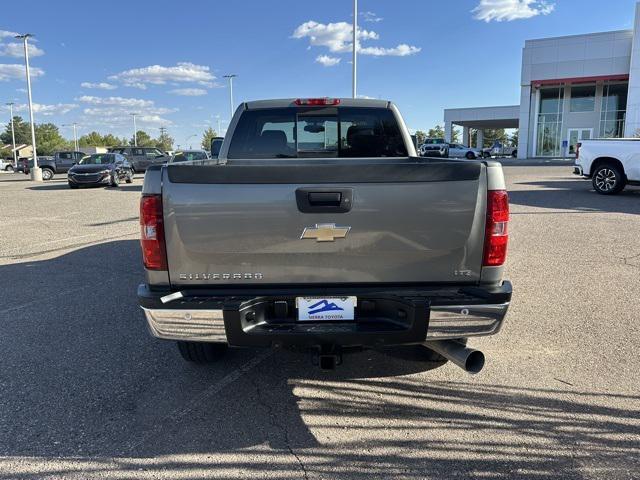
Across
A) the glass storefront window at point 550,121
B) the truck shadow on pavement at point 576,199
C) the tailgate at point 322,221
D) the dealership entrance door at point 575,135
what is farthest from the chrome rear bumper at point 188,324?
the glass storefront window at point 550,121

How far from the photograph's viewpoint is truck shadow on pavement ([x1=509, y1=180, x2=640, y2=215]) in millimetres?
12375

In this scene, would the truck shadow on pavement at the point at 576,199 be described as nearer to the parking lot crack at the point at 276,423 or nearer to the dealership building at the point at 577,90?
the parking lot crack at the point at 276,423

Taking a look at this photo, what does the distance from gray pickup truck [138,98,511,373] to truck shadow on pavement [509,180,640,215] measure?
34.7ft

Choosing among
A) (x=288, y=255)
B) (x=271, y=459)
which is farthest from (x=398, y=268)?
(x=271, y=459)

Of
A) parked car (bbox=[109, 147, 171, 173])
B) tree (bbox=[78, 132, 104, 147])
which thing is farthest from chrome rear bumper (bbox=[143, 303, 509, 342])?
tree (bbox=[78, 132, 104, 147])

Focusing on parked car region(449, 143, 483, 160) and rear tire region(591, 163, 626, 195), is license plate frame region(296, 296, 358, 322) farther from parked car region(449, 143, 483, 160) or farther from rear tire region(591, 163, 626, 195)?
parked car region(449, 143, 483, 160)

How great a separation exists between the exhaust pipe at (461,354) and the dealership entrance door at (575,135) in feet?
149

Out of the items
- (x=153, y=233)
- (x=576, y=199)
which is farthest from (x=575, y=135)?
(x=153, y=233)

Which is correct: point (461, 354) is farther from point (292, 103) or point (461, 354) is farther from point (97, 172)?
point (97, 172)

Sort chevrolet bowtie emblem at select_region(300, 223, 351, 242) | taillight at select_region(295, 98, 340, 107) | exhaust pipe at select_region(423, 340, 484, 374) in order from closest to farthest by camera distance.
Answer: chevrolet bowtie emblem at select_region(300, 223, 351, 242) → exhaust pipe at select_region(423, 340, 484, 374) → taillight at select_region(295, 98, 340, 107)

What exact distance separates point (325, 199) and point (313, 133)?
7.66 feet

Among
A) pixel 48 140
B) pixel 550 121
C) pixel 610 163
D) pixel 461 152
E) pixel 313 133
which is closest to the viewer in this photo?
pixel 313 133

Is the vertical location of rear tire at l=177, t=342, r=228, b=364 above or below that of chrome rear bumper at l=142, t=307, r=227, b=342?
below

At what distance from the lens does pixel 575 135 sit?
43.3 m
